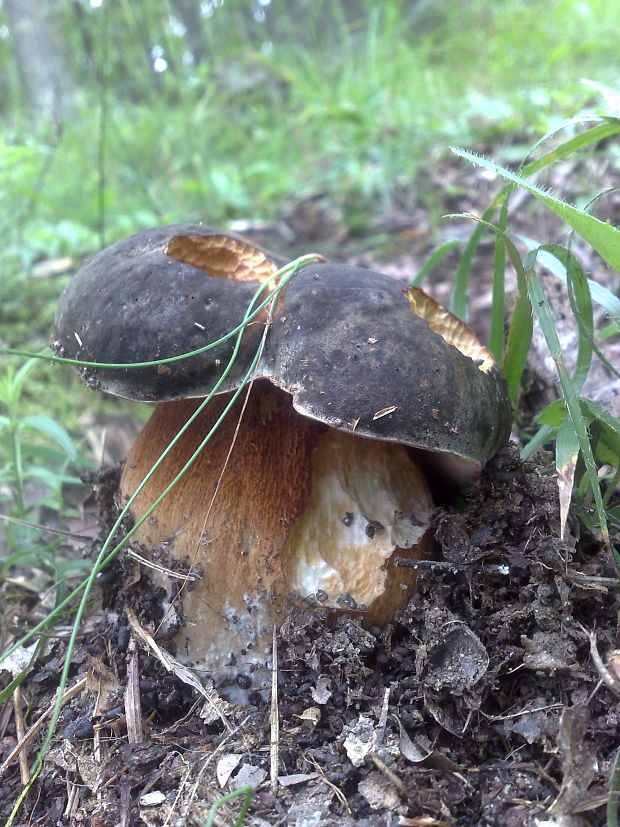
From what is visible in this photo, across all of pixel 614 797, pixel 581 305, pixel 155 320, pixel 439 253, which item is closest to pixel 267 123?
pixel 439 253

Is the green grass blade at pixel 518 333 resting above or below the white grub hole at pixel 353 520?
above

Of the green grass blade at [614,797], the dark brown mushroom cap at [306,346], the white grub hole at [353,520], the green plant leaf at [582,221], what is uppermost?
the green plant leaf at [582,221]

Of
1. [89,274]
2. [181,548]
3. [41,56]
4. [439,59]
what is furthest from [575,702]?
[41,56]

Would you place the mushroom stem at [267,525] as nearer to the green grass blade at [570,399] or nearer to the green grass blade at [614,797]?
the green grass blade at [570,399]

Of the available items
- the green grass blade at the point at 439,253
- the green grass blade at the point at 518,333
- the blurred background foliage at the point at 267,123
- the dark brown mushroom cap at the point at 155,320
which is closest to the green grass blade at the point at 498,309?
the green grass blade at the point at 518,333

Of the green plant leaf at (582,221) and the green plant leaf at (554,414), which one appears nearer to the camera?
the green plant leaf at (582,221)

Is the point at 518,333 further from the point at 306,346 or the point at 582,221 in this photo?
the point at 306,346
